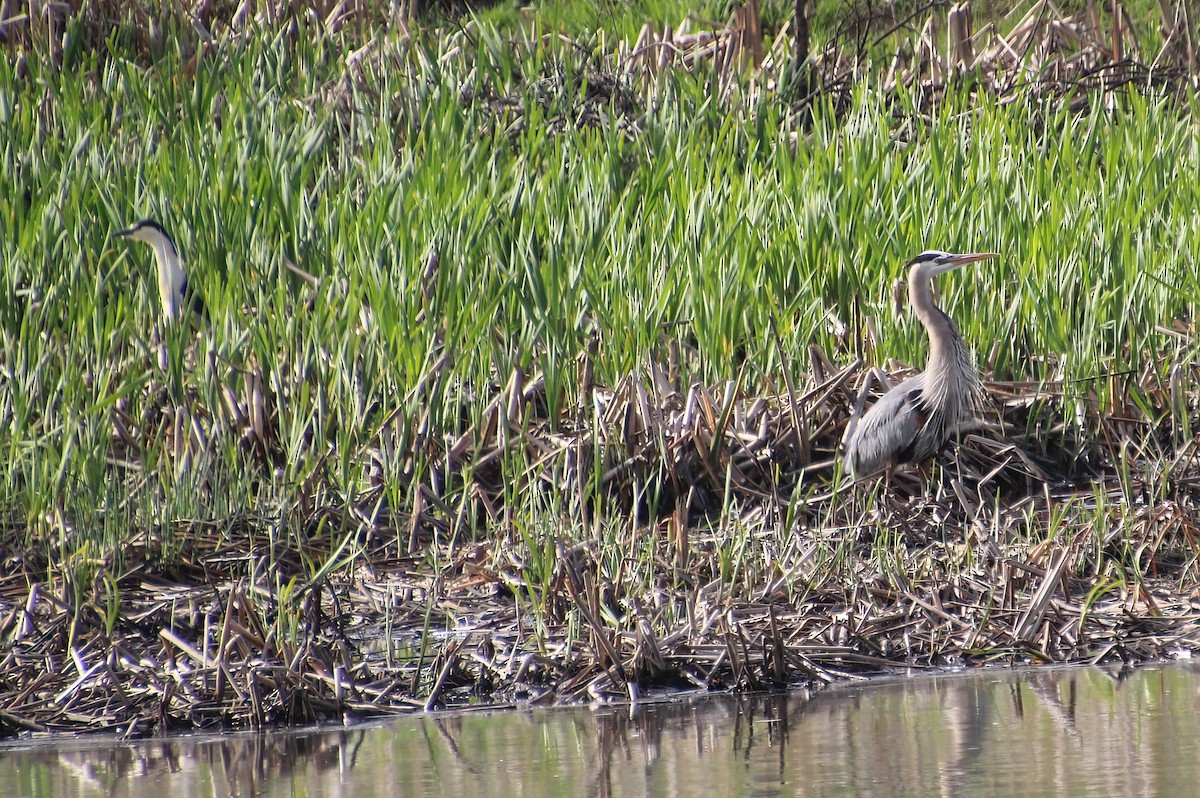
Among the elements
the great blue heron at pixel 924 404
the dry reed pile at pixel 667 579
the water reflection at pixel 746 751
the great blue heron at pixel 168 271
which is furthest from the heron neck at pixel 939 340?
the great blue heron at pixel 168 271

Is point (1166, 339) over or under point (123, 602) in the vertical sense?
over

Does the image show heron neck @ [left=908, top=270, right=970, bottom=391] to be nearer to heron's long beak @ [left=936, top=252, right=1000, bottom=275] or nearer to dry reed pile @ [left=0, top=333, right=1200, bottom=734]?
heron's long beak @ [left=936, top=252, right=1000, bottom=275]

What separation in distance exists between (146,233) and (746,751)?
12.0 ft

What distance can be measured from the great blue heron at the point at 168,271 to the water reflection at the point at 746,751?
241 cm

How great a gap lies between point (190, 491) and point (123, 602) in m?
0.39

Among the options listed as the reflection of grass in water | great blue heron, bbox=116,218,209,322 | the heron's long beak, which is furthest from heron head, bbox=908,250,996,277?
great blue heron, bbox=116,218,209,322

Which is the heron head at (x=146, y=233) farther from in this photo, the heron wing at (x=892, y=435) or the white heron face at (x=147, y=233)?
the heron wing at (x=892, y=435)

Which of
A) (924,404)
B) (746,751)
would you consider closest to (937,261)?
(924,404)

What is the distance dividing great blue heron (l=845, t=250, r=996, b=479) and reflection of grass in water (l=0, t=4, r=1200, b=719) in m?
0.16

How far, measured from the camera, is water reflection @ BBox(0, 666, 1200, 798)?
2805 mm

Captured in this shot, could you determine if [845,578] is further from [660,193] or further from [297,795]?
[660,193]

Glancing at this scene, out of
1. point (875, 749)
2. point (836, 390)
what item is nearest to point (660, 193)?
point (836, 390)

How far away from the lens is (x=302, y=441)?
4832 millimetres

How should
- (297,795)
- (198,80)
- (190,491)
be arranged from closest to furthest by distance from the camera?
(297,795), (190,491), (198,80)
